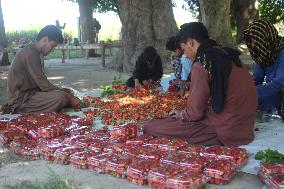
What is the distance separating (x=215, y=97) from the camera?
4477 mm

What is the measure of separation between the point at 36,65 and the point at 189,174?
165 inches

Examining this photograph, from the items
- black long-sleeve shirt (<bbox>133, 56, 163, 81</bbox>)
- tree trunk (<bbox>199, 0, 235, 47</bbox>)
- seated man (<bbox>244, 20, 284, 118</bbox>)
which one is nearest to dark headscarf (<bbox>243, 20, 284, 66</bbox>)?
seated man (<bbox>244, 20, 284, 118</bbox>)

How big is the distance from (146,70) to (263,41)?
12.0 feet

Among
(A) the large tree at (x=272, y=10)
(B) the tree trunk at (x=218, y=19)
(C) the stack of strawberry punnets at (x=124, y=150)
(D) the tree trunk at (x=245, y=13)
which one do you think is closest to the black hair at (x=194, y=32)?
(C) the stack of strawberry punnets at (x=124, y=150)

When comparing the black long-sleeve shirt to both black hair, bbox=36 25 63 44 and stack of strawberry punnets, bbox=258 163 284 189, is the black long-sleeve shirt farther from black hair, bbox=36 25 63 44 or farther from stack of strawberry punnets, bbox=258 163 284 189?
stack of strawberry punnets, bbox=258 163 284 189

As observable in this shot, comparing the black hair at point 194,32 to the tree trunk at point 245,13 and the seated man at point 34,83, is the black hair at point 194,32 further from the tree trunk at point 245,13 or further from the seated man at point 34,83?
the tree trunk at point 245,13

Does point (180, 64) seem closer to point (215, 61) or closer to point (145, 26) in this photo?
point (215, 61)

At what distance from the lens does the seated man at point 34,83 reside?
6.93 m

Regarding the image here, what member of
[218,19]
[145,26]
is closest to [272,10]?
[218,19]

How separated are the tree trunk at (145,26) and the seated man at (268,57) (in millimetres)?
6648

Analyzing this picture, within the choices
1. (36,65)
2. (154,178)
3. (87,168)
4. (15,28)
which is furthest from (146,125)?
(15,28)

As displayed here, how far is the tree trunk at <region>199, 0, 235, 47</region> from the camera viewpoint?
14.9 meters

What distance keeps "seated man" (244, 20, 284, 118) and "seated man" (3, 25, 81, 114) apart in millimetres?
3134

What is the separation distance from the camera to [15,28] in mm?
31812
